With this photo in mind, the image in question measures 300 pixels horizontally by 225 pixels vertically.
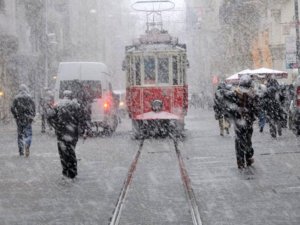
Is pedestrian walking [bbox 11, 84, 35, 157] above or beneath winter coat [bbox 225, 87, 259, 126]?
beneath

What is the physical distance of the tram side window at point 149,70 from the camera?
83.4 feet

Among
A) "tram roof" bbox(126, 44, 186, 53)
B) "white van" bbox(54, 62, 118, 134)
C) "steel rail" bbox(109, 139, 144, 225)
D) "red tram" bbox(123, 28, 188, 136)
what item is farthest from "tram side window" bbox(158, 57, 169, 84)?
"steel rail" bbox(109, 139, 144, 225)

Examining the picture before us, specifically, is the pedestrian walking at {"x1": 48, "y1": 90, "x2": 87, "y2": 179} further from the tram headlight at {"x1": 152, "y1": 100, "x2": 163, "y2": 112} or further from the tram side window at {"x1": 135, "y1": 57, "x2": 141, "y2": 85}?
the tram side window at {"x1": 135, "y1": 57, "x2": 141, "y2": 85}

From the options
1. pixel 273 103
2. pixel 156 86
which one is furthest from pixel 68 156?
pixel 156 86

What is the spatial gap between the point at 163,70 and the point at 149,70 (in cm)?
45

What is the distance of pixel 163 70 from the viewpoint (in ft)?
83.6

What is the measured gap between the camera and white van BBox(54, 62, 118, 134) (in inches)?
1045

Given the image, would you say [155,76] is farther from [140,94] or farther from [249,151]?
[249,151]

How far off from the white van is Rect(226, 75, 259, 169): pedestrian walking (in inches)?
481

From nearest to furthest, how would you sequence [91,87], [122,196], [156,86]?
[122,196] → [156,86] → [91,87]

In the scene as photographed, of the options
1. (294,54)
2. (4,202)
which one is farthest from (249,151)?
(294,54)

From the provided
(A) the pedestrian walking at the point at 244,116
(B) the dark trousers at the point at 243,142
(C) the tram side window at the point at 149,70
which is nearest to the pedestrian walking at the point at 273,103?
(C) the tram side window at the point at 149,70

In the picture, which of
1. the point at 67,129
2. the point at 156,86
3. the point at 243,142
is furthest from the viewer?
the point at 156,86

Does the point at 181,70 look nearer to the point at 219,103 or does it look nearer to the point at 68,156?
the point at 219,103
